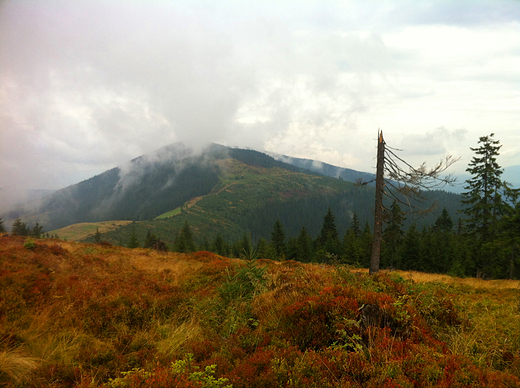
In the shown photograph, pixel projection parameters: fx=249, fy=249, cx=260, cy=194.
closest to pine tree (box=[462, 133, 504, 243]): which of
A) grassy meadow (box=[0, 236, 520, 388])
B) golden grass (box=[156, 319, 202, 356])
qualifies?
grassy meadow (box=[0, 236, 520, 388])

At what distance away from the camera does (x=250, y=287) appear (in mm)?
7895

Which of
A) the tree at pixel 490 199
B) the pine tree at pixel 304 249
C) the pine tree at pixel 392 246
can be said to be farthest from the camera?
the pine tree at pixel 304 249

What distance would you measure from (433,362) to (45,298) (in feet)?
29.4

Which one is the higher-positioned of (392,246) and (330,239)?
(392,246)

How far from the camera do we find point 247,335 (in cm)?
506

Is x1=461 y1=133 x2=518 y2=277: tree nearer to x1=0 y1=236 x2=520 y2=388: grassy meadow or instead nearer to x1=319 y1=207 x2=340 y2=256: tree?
x1=0 y1=236 x2=520 y2=388: grassy meadow

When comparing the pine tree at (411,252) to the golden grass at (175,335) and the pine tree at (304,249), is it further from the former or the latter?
the golden grass at (175,335)

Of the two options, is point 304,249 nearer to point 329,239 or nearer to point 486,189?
point 329,239

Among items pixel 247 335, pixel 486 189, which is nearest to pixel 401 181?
pixel 247 335

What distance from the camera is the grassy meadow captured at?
3.54m

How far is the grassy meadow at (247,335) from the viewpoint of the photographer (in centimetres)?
354

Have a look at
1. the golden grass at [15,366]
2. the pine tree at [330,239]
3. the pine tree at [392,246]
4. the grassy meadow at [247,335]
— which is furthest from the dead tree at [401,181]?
the pine tree at [330,239]

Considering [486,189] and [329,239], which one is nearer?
[486,189]

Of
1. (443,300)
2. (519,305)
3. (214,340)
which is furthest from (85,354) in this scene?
(519,305)
